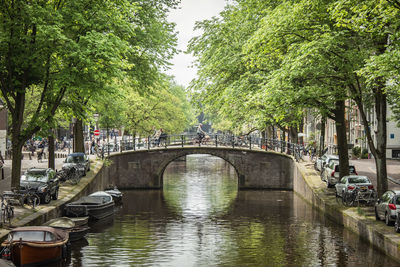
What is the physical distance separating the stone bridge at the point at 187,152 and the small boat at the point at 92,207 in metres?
18.3

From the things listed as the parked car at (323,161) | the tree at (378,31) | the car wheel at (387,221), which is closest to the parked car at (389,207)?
the car wheel at (387,221)

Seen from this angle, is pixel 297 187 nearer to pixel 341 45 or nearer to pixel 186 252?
pixel 341 45

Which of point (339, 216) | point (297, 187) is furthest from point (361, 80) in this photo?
point (297, 187)

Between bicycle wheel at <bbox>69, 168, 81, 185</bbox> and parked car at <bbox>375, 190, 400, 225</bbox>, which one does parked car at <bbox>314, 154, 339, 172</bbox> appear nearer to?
parked car at <bbox>375, 190, 400, 225</bbox>

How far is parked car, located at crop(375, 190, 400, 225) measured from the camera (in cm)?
2320

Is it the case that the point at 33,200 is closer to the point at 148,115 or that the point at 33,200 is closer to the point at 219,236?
the point at 219,236

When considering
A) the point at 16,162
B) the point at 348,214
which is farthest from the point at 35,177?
the point at 348,214

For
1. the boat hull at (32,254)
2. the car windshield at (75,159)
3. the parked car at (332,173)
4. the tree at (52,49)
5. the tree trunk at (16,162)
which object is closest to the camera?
the boat hull at (32,254)

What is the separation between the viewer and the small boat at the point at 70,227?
24.9m

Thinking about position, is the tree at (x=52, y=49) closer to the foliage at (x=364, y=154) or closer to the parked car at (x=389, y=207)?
the parked car at (x=389, y=207)

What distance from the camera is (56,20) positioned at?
2609cm

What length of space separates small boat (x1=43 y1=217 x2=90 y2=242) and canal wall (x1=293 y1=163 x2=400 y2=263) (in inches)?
473

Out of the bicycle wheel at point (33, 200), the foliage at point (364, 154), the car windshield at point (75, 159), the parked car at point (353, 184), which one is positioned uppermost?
the foliage at point (364, 154)

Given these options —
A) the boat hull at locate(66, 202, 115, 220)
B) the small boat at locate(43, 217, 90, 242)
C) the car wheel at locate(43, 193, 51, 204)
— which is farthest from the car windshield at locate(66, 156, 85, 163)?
the small boat at locate(43, 217, 90, 242)
